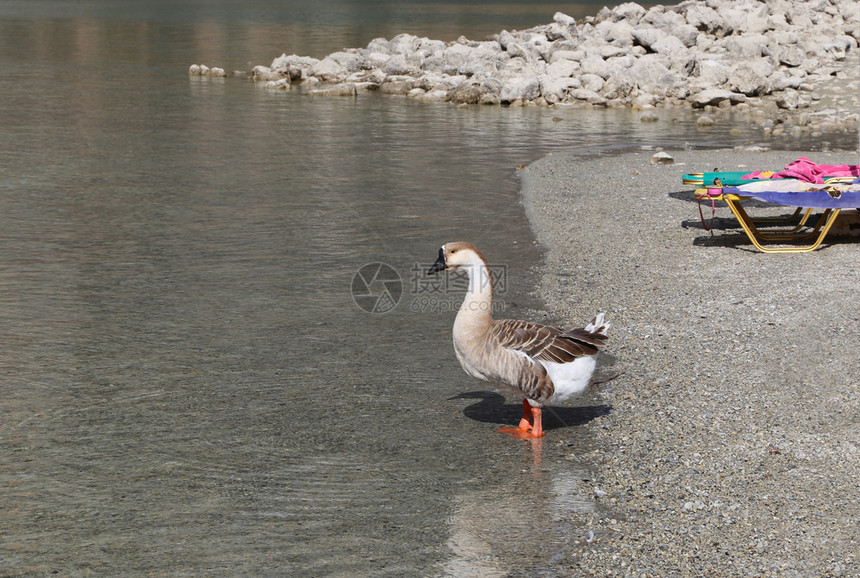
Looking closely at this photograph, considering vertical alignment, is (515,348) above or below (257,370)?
above

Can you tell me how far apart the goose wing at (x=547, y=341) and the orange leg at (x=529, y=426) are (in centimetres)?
62

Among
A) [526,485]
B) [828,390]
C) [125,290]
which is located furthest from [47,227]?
[828,390]

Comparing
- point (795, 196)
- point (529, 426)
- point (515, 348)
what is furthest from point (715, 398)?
point (795, 196)

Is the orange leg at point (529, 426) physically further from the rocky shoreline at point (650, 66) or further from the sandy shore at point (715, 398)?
the rocky shoreline at point (650, 66)

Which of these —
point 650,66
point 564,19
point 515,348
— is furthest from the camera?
point 564,19

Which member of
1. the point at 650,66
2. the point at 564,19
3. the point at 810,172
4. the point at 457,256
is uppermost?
the point at 564,19

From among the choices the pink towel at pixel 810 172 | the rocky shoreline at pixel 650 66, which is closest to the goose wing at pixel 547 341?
the pink towel at pixel 810 172

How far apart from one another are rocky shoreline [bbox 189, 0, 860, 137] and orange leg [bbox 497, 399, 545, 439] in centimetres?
2453

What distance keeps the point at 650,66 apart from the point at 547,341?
3145 centimetres

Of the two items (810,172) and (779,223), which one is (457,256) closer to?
(810,172)

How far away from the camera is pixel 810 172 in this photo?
45.8 ft

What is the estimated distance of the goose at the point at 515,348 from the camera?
7902 millimetres

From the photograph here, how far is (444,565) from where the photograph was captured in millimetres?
6461

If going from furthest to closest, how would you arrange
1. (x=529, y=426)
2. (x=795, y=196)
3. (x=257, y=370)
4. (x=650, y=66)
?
(x=650, y=66) < (x=795, y=196) < (x=257, y=370) < (x=529, y=426)
